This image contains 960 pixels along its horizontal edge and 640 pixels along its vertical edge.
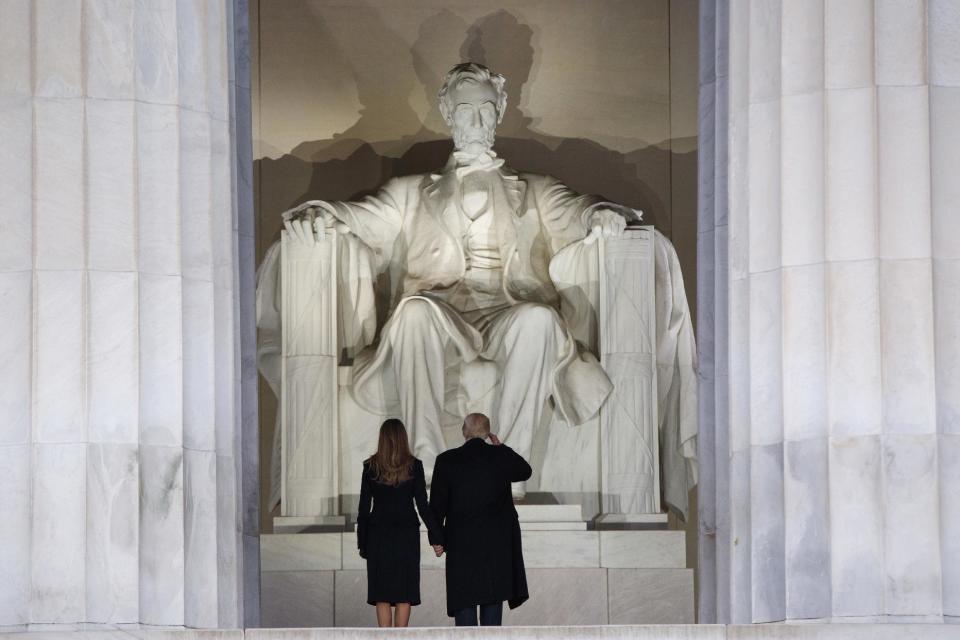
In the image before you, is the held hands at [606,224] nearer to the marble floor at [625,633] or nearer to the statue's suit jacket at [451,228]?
the statue's suit jacket at [451,228]

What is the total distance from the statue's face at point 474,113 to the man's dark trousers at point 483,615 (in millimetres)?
3919

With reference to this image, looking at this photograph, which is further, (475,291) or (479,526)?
(475,291)

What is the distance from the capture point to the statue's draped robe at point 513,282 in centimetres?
1346

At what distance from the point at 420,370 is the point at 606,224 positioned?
139 cm

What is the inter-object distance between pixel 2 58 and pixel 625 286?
4266mm

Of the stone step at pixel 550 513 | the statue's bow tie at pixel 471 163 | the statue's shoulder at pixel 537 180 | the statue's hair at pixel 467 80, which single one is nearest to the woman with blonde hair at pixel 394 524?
the stone step at pixel 550 513

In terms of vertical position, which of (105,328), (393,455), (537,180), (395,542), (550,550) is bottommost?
→ (550,550)

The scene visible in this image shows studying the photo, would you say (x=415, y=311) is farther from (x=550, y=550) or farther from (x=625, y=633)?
(x=625, y=633)

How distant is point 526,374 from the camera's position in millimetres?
13359

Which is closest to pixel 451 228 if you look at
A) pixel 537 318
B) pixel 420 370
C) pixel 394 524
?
pixel 537 318

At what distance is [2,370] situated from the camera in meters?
10.5

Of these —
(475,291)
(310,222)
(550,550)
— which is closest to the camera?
(550,550)

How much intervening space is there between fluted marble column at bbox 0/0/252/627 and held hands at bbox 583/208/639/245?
3.25 metres

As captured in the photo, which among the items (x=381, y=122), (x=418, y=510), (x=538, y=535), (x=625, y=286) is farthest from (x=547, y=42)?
Result: (x=418, y=510)
